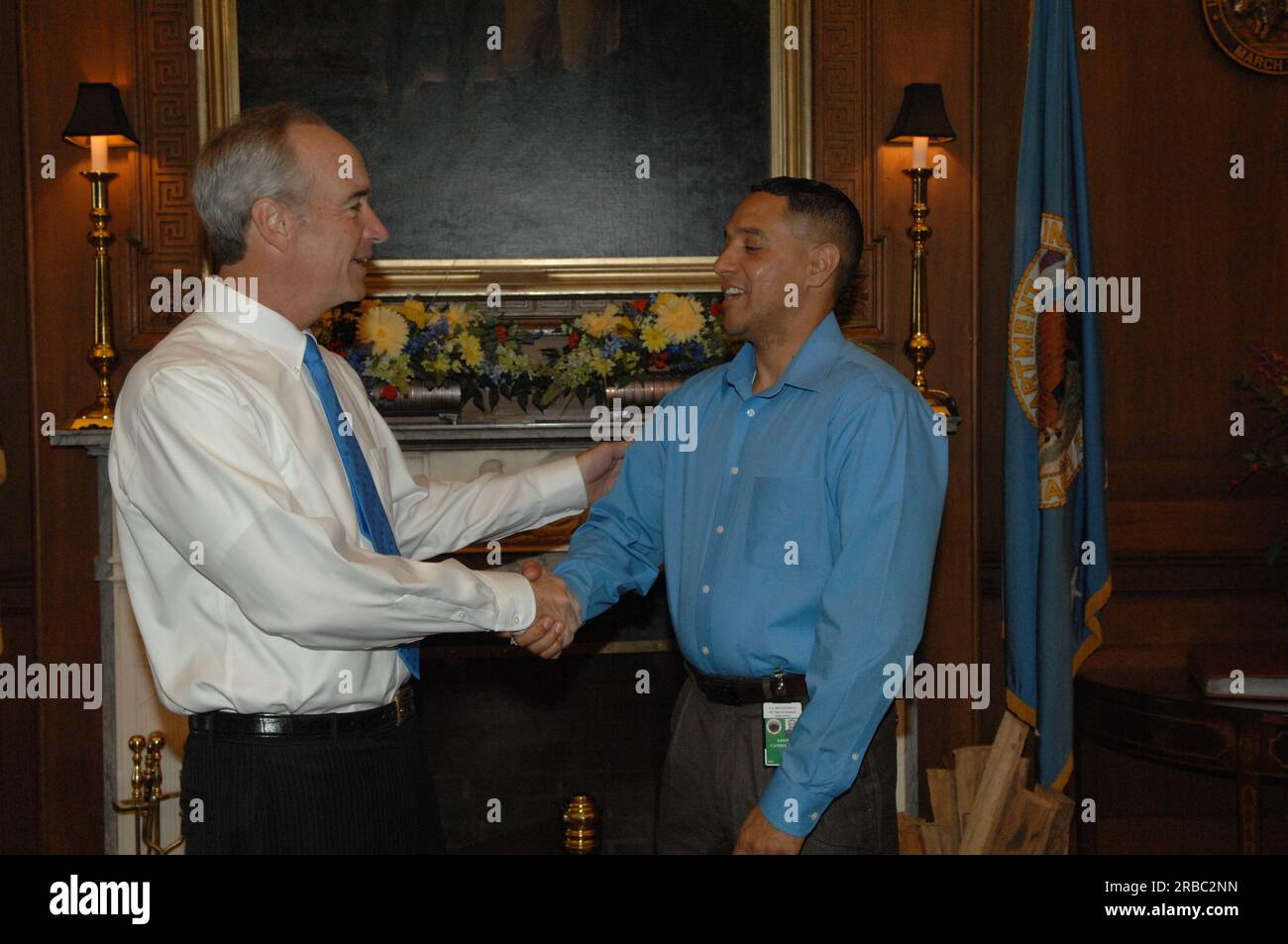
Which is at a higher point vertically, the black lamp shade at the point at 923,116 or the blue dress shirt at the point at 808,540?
the black lamp shade at the point at 923,116

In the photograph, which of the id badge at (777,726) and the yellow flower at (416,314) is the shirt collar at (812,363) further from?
the yellow flower at (416,314)

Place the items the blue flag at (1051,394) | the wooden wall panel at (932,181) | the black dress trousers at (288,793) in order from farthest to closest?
the wooden wall panel at (932,181)
the blue flag at (1051,394)
the black dress trousers at (288,793)

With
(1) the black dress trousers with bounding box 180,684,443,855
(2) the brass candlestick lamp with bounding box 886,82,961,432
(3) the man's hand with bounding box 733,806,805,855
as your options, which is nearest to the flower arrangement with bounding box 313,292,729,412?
(2) the brass candlestick lamp with bounding box 886,82,961,432

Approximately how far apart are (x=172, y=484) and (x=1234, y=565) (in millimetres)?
3718

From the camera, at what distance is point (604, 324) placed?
3939mm

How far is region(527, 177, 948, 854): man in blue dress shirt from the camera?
2.01 meters

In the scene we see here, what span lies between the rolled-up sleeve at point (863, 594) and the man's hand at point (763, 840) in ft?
0.05

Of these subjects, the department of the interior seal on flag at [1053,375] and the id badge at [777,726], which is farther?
the department of the interior seal on flag at [1053,375]

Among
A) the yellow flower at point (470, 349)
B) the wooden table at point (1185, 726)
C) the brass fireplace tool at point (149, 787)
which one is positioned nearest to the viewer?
the wooden table at point (1185, 726)

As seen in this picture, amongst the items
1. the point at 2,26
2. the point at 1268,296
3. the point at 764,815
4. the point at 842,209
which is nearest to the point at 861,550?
the point at 764,815

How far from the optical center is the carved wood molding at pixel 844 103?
4.23 meters

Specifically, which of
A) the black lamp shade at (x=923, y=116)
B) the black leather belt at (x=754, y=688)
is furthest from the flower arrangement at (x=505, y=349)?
the black leather belt at (x=754, y=688)

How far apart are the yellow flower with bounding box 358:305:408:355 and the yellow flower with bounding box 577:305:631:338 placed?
574 mm

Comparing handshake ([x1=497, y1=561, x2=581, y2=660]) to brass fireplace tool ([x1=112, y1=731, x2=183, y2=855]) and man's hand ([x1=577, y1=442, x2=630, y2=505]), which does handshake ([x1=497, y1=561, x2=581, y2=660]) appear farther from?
brass fireplace tool ([x1=112, y1=731, x2=183, y2=855])
